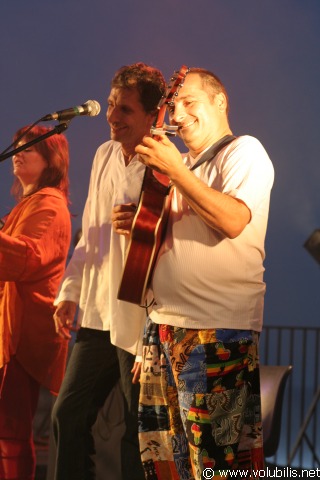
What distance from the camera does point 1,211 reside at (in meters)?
4.68

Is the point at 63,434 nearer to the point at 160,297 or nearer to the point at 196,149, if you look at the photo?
the point at 160,297

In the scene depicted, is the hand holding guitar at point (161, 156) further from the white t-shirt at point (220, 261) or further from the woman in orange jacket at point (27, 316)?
the woman in orange jacket at point (27, 316)

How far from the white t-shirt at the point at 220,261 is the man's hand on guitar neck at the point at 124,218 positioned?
254mm

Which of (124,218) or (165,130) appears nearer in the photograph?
(165,130)

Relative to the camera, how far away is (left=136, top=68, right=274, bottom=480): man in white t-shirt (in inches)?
82.4

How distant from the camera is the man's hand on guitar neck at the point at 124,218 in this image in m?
2.50

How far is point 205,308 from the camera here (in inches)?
84.6

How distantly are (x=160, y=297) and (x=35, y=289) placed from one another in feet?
4.15

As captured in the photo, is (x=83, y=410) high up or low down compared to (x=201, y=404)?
down

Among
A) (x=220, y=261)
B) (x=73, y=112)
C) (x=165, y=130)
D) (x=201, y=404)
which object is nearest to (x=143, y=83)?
(x=73, y=112)

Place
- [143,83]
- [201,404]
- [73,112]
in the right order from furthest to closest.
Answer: [143,83] → [73,112] → [201,404]

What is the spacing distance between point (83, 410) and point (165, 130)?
1065mm

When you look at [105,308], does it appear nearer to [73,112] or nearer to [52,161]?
[73,112]

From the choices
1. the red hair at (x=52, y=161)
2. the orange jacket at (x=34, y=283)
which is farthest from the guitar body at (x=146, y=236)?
the red hair at (x=52, y=161)
